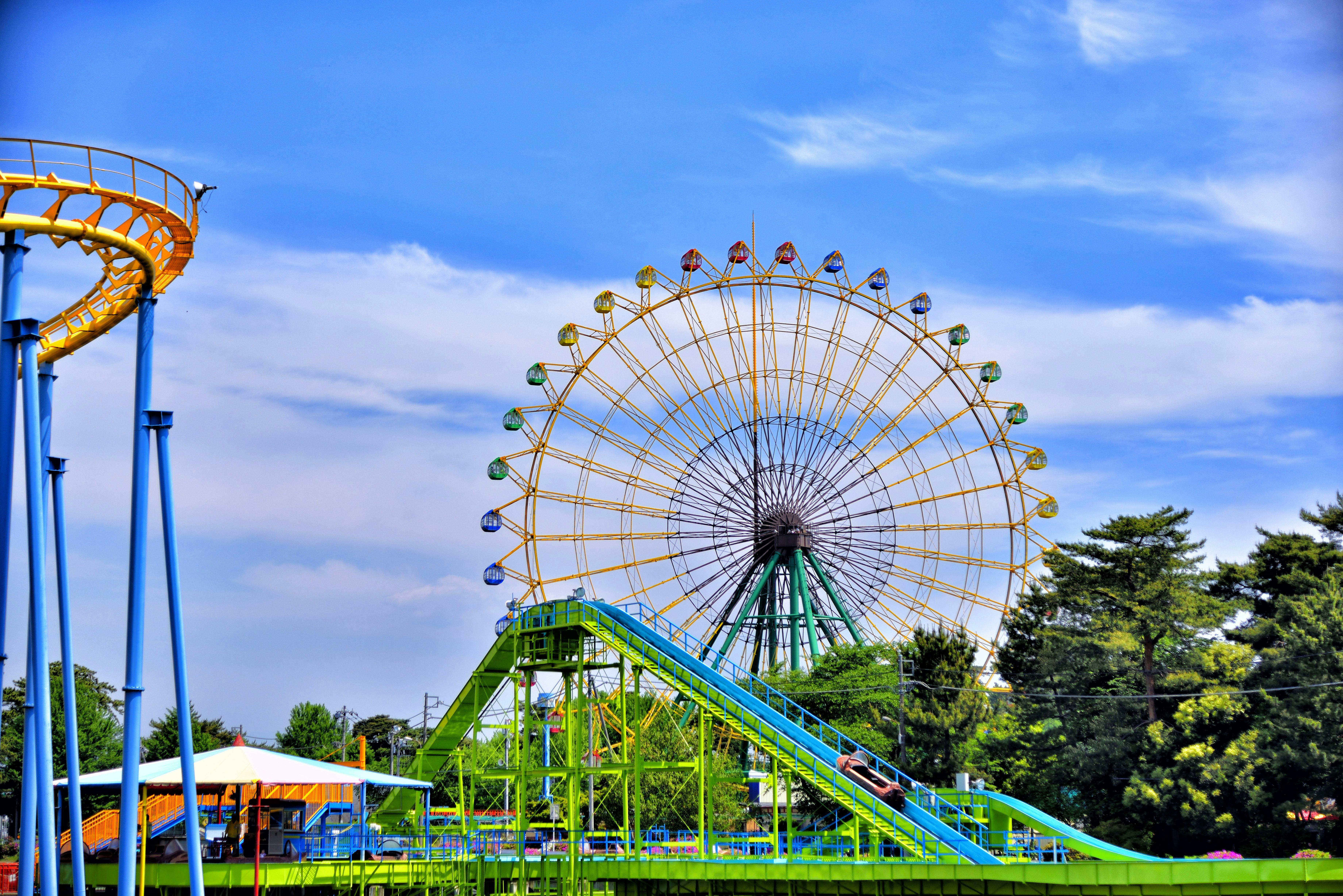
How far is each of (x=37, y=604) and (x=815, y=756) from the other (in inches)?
661

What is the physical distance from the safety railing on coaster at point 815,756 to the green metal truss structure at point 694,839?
0.05 metres

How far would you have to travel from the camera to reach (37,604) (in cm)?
1756

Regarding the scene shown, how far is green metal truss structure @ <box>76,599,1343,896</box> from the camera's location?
2278 cm

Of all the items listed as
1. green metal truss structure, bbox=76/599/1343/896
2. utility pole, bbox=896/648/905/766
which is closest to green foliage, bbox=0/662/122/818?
green metal truss structure, bbox=76/599/1343/896

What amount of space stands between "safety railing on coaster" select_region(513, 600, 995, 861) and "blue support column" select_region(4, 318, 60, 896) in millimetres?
15220

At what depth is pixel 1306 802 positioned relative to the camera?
35.9 metres

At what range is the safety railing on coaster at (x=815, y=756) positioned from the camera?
1038 inches

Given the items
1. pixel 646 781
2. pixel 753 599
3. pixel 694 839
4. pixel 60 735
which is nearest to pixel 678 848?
pixel 694 839

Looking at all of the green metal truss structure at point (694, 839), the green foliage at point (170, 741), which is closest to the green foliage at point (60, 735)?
the green foliage at point (170, 741)

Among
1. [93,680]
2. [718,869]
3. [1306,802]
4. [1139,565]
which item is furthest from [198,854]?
[93,680]

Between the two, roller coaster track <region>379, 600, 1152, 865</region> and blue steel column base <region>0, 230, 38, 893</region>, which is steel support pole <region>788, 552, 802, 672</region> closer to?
roller coaster track <region>379, 600, 1152, 865</region>

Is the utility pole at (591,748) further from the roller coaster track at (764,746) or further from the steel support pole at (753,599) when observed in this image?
the steel support pole at (753,599)

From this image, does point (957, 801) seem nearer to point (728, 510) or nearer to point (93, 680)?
point (728, 510)

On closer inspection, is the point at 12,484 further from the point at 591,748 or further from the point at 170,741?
the point at 170,741
